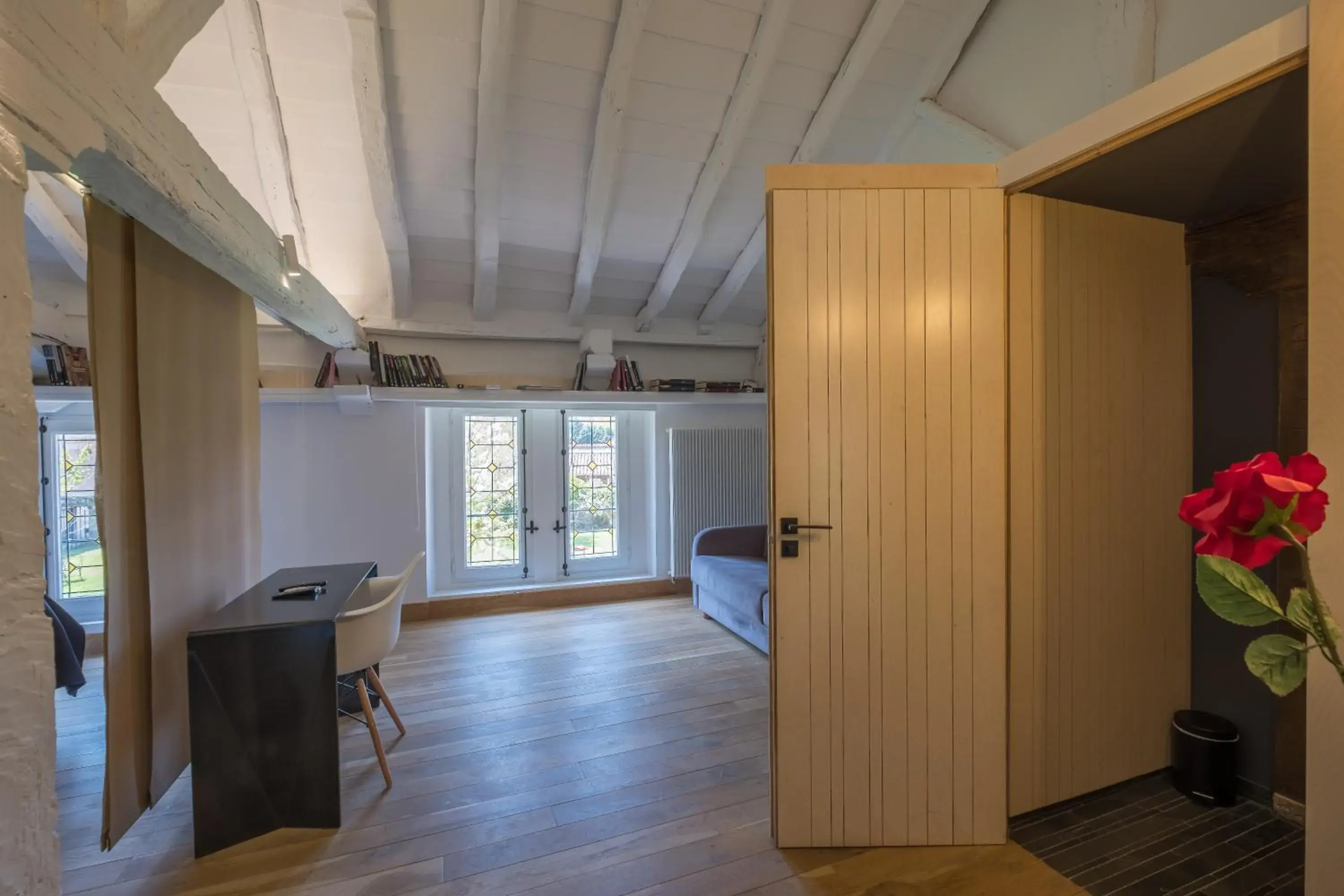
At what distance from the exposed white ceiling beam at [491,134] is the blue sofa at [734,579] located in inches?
102

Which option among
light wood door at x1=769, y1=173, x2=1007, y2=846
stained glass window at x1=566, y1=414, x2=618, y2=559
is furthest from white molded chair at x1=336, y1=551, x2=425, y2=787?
stained glass window at x1=566, y1=414, x2=618, y2=559

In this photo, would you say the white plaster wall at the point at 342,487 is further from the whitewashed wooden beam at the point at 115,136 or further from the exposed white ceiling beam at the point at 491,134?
the whitewashed wooden beam at the point at 115,136

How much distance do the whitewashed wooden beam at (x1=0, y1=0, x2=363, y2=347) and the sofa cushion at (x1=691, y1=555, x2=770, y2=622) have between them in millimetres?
2980

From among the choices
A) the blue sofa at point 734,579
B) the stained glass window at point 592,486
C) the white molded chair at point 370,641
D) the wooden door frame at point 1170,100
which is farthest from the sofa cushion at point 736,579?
the wooden door frame at point 1170,100

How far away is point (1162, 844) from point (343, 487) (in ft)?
16.1

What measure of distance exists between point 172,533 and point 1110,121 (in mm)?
3409

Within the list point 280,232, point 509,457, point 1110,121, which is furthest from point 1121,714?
point 280,232

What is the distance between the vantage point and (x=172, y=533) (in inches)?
82.9

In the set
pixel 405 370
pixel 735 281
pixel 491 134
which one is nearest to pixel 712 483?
pixel 735 281

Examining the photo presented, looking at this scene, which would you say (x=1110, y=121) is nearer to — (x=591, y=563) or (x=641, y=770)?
(x=641, y=770)

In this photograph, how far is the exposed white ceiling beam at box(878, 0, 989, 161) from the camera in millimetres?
2883

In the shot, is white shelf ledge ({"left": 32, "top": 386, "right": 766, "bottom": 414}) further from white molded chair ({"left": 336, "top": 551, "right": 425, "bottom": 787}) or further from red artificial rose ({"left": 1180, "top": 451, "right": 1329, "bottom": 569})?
red artificial rose ({"left": 1180, "top": 451, "right": 1329, "bottom": 569})

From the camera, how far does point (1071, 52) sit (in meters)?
2.50

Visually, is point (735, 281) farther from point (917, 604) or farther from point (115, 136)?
point (115, 136)
